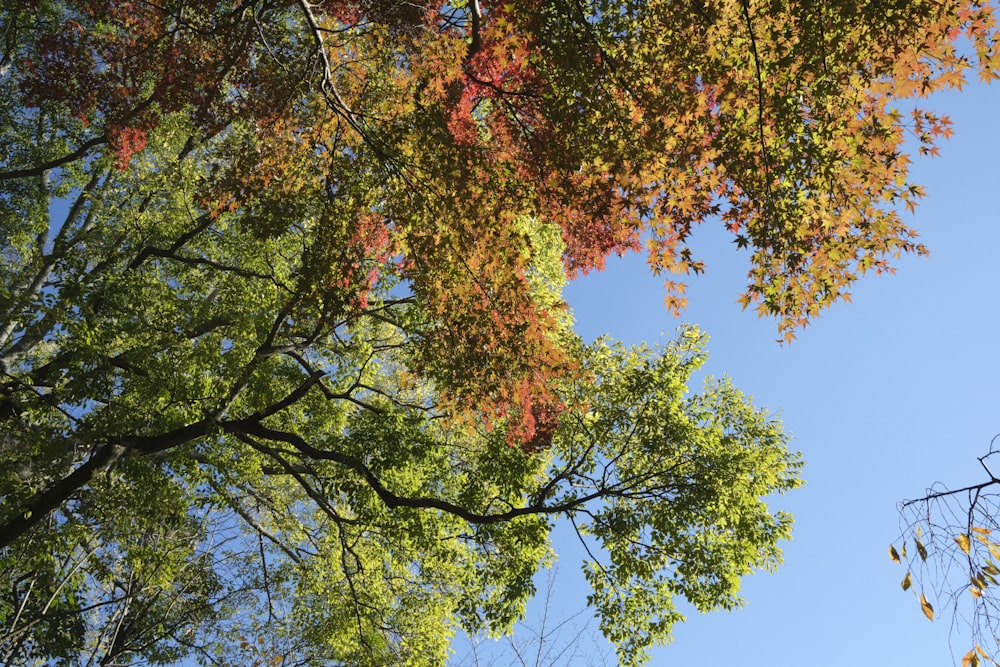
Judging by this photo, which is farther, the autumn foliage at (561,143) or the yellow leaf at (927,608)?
the autumn foliage at (561,143)

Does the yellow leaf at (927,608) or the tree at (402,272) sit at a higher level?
the tree at (402,272)

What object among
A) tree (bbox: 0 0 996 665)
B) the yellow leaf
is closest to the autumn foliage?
tree (bbox: 0 0 996 665)

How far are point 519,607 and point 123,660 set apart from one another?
540cm

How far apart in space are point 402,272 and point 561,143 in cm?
214

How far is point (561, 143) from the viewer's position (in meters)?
5.16

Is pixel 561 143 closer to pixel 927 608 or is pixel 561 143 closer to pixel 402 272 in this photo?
pixel 402 272

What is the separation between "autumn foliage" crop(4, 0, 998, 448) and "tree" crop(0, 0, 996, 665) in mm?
30

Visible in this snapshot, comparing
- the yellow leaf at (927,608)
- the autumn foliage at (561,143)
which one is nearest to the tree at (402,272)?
the autumn foliage at (561,143)

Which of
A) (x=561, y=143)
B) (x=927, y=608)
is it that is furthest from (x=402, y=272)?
(x=927, y=608)

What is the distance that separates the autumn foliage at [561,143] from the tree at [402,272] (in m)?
0.03

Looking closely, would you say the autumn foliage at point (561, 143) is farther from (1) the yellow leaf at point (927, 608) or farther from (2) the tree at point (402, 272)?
(1) the yellow leaf at point (927, 608)

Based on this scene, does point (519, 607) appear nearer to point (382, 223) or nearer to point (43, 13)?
point (382, 223)

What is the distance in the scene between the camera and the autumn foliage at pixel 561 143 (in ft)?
14.4

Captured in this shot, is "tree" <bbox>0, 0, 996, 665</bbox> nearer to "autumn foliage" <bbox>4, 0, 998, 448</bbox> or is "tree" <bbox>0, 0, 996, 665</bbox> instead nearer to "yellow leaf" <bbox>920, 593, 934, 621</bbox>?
"autumn foliage" <bbox>4, 0, 998, 448</bbox>
